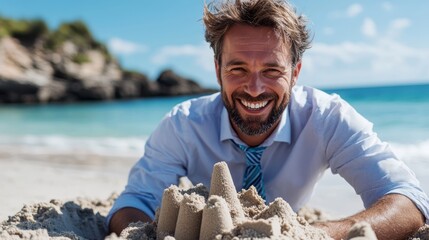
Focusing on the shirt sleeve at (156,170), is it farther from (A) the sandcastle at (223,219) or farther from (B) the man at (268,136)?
(A) the sandcastle at (223,219)

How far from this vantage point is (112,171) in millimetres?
7703

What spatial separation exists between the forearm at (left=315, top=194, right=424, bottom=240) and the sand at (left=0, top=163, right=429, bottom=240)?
0.10 m

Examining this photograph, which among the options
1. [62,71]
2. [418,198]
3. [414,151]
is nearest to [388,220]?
[418,198]

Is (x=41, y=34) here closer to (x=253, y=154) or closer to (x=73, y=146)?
(x=73, y=146)

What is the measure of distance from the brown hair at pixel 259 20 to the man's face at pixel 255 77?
5 centimetres

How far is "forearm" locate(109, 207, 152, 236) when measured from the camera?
317 cm

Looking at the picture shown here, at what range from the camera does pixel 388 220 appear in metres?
2.72

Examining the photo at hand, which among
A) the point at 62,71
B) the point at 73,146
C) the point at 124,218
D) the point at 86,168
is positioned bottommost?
the point at 62,71

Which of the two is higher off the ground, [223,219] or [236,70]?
[236,70]

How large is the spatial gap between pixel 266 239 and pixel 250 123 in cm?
156

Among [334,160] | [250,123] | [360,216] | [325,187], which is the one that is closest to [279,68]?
[250,123]

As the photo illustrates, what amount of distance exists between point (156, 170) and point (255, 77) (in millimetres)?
986

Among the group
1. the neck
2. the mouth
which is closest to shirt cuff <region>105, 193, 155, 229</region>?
the neck

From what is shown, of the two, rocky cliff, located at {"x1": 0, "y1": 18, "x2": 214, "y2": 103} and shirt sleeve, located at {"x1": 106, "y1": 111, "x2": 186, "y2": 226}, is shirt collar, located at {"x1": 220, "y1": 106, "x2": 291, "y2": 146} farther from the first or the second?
rocky cliff, located at {"x1": 0, "y1": 18, "x2": 214, "y2": 103}
